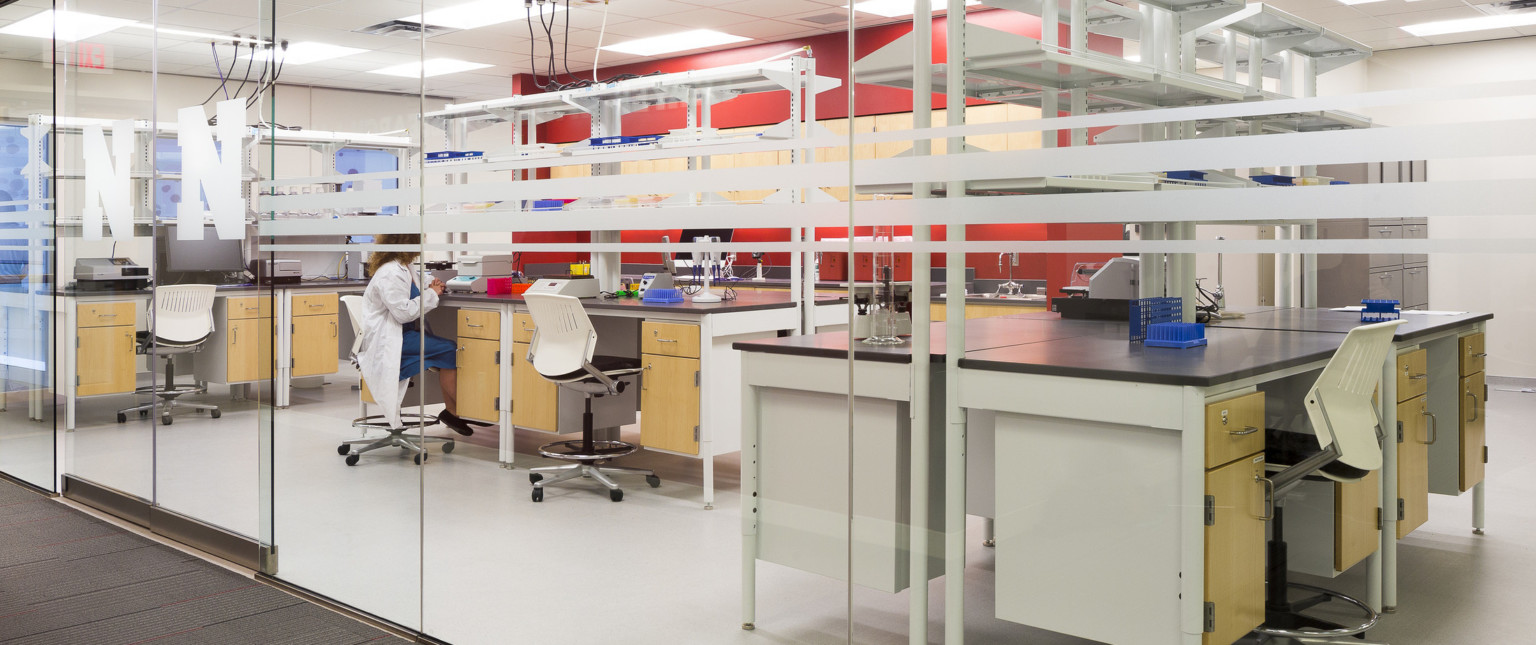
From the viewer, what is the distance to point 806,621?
2600mm

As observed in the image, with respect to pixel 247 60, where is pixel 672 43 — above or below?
below

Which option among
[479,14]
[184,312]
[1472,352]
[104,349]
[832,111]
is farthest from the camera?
[104,349]

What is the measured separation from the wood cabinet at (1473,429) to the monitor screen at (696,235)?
1550mm

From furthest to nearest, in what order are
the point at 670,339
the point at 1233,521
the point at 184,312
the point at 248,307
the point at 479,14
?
the point at 184,312 < the point at 248,307 < the point at 479,14 < the point at 670,339 < the point at 1233,521

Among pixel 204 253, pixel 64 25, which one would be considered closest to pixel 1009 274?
pixel 204 253

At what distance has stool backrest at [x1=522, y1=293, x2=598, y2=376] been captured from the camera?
287 cm

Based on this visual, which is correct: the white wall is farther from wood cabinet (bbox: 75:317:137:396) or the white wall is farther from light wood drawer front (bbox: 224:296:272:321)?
wood cabinet (bbox: 75:317:137:396)

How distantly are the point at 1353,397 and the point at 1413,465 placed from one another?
0.14 meters

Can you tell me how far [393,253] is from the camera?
3473 millimetres

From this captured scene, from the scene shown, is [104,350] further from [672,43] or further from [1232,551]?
[1232,551]

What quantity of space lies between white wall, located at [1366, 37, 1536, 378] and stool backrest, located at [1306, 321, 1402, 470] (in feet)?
0.39

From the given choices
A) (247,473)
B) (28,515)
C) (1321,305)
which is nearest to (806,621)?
(1321,305)

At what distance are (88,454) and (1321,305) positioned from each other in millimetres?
5429

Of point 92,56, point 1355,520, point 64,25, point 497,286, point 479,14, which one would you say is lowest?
point 1355,520
